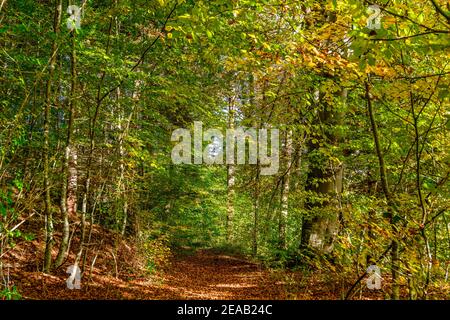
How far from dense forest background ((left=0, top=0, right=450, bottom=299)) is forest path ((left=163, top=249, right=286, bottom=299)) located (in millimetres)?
474

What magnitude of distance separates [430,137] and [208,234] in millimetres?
14160

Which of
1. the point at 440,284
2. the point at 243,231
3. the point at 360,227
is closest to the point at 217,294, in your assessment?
the point at 360,227

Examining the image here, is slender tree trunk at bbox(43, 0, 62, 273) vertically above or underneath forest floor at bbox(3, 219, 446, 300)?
above

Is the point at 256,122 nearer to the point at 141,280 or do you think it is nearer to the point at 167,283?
the point at 141,280

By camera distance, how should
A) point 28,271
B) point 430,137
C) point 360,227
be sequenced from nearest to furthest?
point 360,227, point 430,137, point 28,271

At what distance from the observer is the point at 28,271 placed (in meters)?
6.84

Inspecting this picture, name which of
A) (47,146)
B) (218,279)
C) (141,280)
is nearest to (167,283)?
(141,280)

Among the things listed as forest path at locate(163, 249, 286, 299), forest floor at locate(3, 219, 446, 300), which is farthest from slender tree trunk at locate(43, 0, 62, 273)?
forest path at locate(163, 249, 286, 299)

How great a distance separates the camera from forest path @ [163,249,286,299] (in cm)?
816

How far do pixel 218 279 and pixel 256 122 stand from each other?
5.49 m

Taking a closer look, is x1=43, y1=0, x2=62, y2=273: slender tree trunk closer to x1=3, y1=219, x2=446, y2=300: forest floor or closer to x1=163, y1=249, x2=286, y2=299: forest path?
x1=3, y1=219, x2=446, y2=300: forest floor

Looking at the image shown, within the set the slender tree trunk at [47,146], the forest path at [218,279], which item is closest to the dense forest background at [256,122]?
the slender tree trunk at [47,146]
